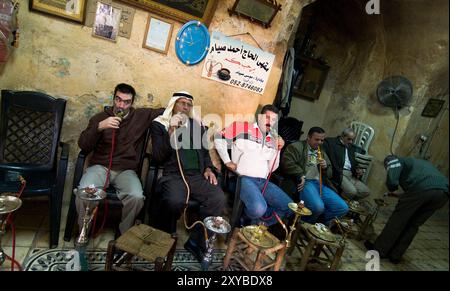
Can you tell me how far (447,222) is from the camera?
4.85m

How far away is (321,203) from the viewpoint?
2.76 m

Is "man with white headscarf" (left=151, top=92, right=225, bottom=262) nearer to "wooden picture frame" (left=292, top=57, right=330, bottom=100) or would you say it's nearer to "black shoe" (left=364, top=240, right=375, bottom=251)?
"black shoe" (left=364, top=240, right=375, bottom=251)

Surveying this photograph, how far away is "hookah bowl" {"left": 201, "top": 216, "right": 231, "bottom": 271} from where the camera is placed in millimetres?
1810

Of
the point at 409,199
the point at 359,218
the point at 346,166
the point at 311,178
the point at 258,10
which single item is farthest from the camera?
the point at 346,166

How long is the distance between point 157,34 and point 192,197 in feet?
5.03

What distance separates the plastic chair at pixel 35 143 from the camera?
73.1 inches

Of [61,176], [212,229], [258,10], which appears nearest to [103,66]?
[61,176]

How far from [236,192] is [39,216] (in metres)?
1.74

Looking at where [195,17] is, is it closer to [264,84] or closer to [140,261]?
[264,84]

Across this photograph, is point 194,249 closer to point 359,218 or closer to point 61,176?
point 61,176

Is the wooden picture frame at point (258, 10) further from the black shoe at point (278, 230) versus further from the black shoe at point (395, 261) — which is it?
the black shoe at point (395, 261)

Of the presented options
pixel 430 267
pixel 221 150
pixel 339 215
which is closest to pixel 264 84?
pixel 221 150

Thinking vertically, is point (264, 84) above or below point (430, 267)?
above
